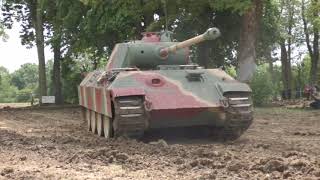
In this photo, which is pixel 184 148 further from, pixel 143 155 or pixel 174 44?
pixel 174 44

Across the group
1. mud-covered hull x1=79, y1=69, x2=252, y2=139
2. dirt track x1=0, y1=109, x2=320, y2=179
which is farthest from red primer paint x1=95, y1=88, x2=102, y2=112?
dirt track x1=0, y1=109, x2=320, y2=179

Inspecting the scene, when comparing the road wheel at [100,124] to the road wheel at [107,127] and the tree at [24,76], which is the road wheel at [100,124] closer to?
the road wheel at [107,127]

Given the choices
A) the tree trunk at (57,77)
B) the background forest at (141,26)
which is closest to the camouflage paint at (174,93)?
the background forest at (141,26)

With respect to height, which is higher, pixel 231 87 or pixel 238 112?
pixel 231 87

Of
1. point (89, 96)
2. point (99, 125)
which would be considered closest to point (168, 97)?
point (99, 125)

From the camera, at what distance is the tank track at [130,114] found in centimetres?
1180

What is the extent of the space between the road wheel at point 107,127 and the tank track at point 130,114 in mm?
1136

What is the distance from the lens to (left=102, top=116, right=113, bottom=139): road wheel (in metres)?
13.2

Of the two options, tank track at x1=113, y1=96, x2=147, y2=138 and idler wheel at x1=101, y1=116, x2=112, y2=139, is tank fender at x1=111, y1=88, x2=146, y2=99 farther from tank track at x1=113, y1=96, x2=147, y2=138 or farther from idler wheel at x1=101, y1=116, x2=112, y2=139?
idler wheel at x1=101, y1=116, x2=112, y2=139

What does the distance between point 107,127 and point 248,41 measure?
1126cm

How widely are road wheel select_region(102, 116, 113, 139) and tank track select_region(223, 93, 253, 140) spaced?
7.87 ft

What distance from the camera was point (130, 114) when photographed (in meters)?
11.8

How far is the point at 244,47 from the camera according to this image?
2373cm

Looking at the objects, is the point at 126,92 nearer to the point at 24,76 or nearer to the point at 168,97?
the point at 168,97
